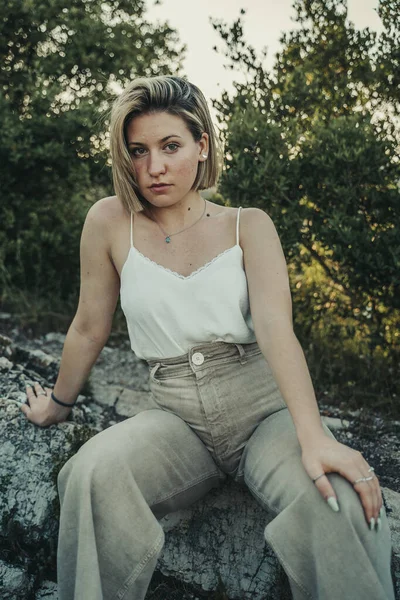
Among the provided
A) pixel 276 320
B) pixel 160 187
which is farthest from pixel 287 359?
pixel 160 187

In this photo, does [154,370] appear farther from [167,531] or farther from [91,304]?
[167,531]

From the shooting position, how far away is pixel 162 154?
2.43 metres

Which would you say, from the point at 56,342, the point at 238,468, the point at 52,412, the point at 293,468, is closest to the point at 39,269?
the point at 56,342

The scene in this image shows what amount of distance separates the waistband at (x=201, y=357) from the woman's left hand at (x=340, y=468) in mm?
541

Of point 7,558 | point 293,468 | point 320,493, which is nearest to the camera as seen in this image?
point 320,493

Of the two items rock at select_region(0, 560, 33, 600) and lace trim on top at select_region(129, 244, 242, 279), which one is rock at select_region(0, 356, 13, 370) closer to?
rock at select_region(0, 560, 33, 600)

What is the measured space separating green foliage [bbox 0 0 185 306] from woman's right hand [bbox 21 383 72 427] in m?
2.29

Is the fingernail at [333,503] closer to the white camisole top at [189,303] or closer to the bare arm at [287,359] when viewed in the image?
the bare arm at [287,359]

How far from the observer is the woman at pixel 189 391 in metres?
1.91

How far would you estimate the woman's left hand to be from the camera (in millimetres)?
1870

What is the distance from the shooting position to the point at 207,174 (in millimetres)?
2672

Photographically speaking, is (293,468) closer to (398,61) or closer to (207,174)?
(207,174)

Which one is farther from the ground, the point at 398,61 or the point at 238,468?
the point at 398,61

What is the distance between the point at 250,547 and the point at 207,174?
1.59 meters
